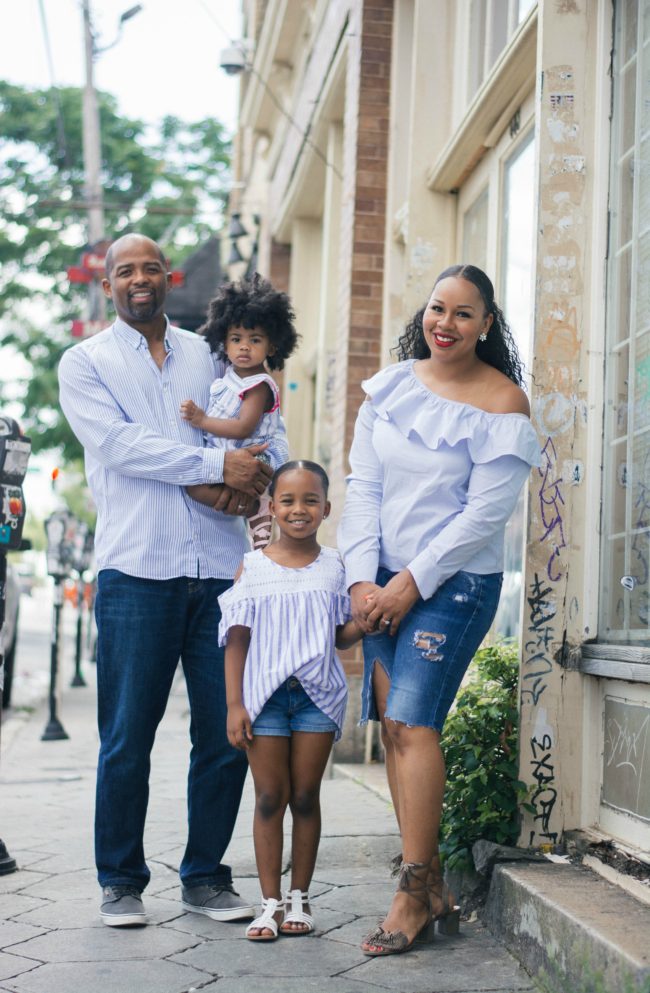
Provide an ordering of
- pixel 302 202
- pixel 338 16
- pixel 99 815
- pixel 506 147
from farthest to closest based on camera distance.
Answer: pixel 302 202, pixel 338 16, pixel 506 147, pixel 99 815

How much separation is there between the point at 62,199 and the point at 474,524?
82.0 ft

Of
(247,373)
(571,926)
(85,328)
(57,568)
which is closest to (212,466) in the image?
(247,373)

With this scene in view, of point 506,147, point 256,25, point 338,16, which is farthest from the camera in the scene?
point 256,25

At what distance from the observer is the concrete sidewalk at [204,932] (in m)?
3.30

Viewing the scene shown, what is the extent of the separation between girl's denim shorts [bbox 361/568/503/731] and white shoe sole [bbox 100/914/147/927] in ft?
3.50

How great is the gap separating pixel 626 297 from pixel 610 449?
507mm

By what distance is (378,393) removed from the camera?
378cm

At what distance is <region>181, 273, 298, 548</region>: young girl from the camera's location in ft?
13.3

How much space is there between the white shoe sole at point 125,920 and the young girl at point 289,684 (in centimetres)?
38

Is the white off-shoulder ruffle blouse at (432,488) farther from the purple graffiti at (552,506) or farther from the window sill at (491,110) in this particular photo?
the window sill at (491,110)

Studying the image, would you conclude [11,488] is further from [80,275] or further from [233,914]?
[80,275]

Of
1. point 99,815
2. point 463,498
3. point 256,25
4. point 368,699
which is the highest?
point 256,25

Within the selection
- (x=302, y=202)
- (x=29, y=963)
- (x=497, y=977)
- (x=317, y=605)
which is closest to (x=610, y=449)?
(x=317, y=605)

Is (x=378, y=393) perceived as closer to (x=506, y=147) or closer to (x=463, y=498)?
(x=463, y=498)
